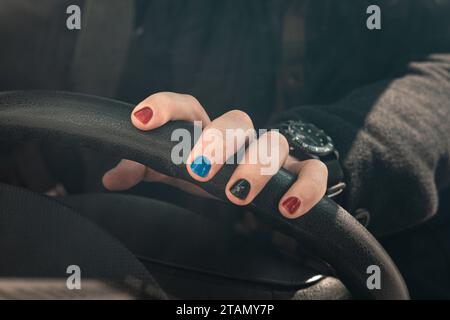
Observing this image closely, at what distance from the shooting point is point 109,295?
45cm

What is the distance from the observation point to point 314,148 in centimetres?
62

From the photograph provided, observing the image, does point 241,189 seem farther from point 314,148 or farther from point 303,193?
point 314,148

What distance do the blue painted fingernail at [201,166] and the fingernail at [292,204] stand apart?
7cm

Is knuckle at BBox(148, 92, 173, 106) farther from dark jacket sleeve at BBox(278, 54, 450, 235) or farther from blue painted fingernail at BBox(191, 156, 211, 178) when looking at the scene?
dark jacket sleeve at BBox(278, 54, 450, 235)

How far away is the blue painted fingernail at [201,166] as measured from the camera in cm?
42

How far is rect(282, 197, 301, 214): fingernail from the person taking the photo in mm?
430

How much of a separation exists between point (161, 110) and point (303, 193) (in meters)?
0.13

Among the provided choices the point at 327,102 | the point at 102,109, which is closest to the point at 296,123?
Answer: the point at 102,109

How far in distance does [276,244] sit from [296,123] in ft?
0.48

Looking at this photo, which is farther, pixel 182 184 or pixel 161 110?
pixel 182 184

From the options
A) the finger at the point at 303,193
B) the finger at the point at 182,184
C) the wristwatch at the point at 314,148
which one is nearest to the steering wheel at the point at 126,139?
the finger at the point at 303,193

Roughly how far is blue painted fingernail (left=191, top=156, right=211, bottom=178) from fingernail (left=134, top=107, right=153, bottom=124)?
0.05m

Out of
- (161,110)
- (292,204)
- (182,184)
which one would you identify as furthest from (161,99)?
(182,184)

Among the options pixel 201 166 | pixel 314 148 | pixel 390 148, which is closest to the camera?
pixel 201 166
